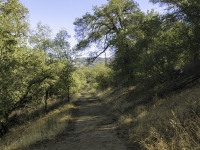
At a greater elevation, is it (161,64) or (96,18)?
(96,18)

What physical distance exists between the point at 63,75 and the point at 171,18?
500 inches

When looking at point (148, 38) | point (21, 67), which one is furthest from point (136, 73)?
point (21, 67)

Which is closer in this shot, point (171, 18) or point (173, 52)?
point (173, 52)

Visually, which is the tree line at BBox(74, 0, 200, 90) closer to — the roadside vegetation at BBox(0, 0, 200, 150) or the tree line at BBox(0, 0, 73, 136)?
the roadside vegetation at BBox(0, 0, 200, 150)

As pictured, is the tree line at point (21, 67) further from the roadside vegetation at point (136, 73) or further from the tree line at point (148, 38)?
the tree line at point (148, 38)

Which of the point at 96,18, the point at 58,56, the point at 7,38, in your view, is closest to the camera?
the point at 7,38

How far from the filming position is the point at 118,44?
23672 millimetres

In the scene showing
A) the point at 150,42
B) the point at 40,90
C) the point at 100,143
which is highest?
the point at 150,42

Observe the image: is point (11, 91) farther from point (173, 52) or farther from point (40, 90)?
point (173, 52)

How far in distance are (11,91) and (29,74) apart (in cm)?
237

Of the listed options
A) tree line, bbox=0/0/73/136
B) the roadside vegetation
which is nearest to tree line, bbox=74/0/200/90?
the roadside vegetation

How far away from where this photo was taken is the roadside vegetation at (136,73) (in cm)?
848

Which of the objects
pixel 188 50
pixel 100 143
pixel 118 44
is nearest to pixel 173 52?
pixel 188 50

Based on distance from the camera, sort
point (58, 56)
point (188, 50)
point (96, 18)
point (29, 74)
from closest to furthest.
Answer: point (188, 50) → point (29, 74) → point (58, 56) → point (96, 18)
